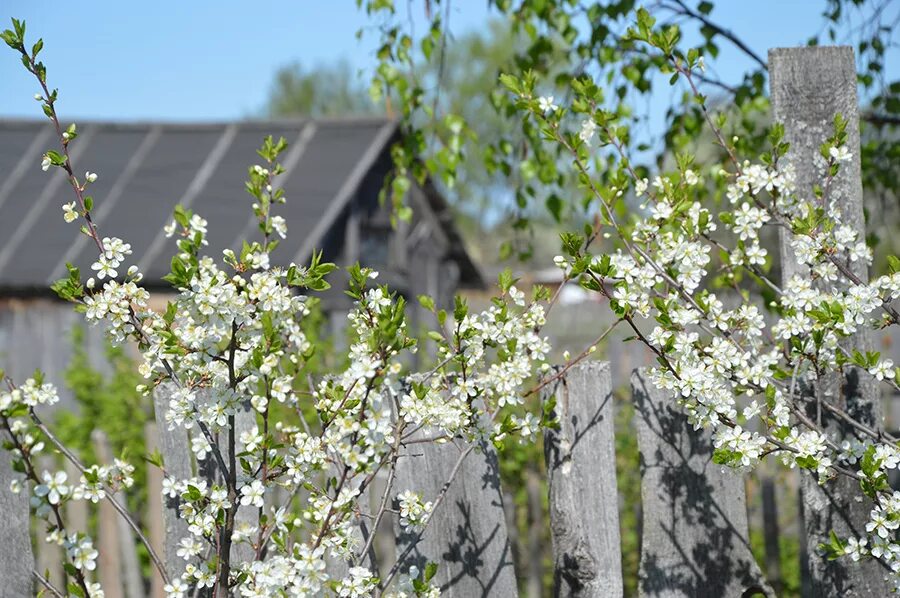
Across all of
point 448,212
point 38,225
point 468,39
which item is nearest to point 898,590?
point 38,225

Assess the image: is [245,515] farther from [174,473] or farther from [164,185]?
[164,185]

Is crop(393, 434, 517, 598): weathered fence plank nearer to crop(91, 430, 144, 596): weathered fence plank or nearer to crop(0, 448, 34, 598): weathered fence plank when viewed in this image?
crop(0, 448, 34, 598): weathered fence plank

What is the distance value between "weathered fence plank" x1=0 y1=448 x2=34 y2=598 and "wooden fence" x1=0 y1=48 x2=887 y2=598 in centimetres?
36

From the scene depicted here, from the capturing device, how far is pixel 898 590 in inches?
82.5

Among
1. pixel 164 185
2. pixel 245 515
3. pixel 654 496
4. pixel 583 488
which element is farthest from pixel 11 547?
pixel 164 185

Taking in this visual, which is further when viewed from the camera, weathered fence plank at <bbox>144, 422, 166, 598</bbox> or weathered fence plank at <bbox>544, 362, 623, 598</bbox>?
weathered fence plank at <bbox>144, 422, 166, 598</bbox>

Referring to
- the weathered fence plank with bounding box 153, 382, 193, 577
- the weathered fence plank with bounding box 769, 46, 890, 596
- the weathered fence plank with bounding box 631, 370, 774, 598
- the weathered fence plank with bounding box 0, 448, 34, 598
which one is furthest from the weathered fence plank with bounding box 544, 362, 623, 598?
the weathered fence plank with bounding box 0, 448, 34, 598

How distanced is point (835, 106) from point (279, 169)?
1.39 m

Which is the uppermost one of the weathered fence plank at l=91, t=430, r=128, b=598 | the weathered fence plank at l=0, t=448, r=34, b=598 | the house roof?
the house roof

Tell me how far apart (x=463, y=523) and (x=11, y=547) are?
1046 millimetres

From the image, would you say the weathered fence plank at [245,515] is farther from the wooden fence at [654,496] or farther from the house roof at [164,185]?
the house roof at [164,185]

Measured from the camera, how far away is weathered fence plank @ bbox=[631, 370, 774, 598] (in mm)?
2490

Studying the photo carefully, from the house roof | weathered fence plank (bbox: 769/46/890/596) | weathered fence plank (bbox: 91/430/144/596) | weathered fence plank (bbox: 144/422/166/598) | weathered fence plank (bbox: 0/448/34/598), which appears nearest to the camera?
weathered fence plank (bbox: 0/448/34/598)

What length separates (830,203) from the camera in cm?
240
